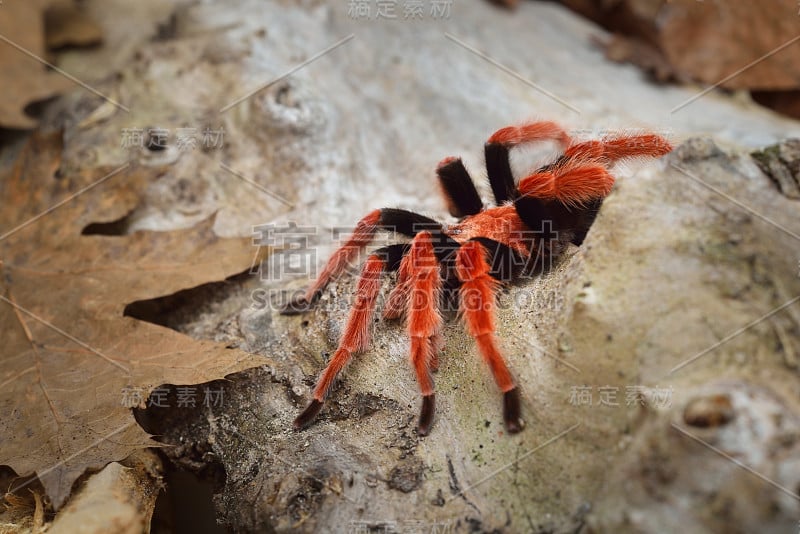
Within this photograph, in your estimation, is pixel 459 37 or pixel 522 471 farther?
pixel 459 37

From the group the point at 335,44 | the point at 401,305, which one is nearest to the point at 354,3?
the point at 335,44

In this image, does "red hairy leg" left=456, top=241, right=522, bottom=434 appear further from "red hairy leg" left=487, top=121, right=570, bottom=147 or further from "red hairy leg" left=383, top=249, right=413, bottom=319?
"red hairy leg" left=487, top=121, right=570, bottom=147

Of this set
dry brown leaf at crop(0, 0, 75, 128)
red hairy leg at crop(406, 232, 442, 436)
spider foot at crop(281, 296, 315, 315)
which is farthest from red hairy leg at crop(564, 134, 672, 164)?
dry brown leaf at crop(0, 0, 75, 128)

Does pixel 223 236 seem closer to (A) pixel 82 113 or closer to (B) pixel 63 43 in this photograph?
(A) pixel 82 113

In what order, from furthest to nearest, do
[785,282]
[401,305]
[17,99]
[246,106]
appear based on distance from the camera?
1. [17,99]
2. [246,106]
3. [401,305]
4. [785,282]

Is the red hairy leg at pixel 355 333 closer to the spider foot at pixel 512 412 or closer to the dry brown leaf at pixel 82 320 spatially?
the dry brown leaf at pixel 82 320

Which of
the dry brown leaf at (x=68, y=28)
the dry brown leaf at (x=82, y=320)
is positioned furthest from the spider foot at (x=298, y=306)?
the dry brown leaf at (x=68, y=28)

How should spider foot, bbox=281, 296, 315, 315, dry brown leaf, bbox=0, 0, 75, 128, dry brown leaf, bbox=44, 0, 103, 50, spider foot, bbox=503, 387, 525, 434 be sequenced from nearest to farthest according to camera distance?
1. spider foot, bbox=503, 387, 525, 434
2. spider foot, bbox=281, 296, 315, 315
3. dry brown leaf, bbox=0, 0, 75, 128
4. dry brown leaf, bbox=44, 0, 103, 50
